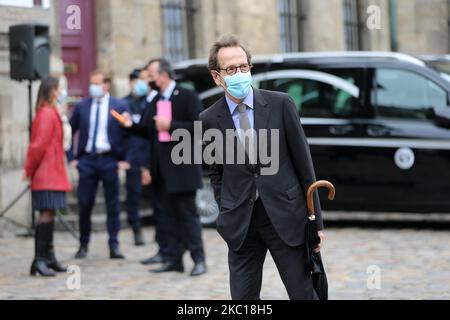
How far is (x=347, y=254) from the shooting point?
10297 mm

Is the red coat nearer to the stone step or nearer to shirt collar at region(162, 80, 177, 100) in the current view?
shirt collar at region(162, 80, 177, 100)

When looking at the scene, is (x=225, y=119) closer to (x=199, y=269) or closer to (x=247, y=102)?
(x=247, y=102)

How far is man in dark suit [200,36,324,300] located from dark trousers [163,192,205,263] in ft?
13.3

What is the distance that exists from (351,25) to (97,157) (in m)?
11.9

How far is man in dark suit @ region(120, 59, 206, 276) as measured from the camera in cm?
934

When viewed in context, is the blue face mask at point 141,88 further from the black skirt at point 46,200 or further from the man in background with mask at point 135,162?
the black skirt at point 46,200

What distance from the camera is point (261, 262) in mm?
5305

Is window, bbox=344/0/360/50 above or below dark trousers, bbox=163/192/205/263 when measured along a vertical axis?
above

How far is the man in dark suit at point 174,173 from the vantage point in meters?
9.34

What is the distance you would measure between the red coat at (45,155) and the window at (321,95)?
363 centimetres

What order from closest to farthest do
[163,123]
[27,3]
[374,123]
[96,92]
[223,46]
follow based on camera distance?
[223,46] → [163,123] → [96,92] → [374,123] → [27,3]

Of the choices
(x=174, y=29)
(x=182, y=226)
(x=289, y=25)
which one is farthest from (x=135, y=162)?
(x=289, y=25)

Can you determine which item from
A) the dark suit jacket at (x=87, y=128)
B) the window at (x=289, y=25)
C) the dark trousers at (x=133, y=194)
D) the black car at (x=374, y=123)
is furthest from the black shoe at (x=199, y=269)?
the window at (x=289, y=25)

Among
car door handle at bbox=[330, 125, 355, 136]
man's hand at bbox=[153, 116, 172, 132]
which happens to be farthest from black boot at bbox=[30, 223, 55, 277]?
car door handle at bbox=[330, 125, 355, 136]
